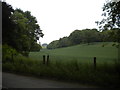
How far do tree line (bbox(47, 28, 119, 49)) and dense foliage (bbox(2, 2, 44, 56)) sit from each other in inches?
399

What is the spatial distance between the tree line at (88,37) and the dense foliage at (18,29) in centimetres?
1014

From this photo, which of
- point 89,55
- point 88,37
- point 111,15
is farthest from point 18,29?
point 88,37

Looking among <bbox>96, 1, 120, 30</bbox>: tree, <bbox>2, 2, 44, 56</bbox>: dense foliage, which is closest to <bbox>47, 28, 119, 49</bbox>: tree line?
<bbox>96, 1, 120, 30</bbox>: tree

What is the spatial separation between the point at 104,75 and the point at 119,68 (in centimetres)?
134

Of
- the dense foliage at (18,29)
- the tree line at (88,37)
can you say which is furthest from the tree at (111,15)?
the dense foliage at (18,29)

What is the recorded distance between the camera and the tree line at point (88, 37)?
9977 millimetres

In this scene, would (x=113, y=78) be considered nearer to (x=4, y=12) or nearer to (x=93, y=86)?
(x=93, y=86)

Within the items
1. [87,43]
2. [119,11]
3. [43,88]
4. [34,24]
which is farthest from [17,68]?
[87,43]

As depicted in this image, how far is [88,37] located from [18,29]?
4464cm

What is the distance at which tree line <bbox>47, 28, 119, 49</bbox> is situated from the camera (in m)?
9.98

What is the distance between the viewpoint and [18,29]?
23.5 m

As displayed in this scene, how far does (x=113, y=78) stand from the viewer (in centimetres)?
767

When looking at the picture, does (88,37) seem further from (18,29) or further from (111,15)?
(111,15)

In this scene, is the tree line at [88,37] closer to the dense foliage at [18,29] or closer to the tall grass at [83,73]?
the tall grass at [83,73]
